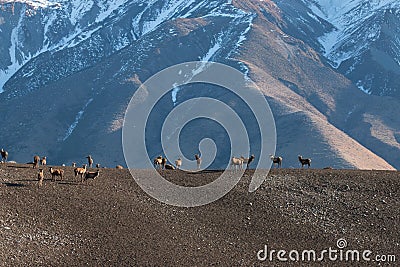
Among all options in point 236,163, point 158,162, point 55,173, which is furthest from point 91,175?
point 236,163

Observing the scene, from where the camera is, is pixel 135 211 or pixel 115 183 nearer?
pixel 135 211

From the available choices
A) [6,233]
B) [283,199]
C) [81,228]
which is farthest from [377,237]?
[6,233]

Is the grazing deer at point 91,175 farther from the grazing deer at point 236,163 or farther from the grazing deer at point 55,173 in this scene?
the grazing deer at point 236,163

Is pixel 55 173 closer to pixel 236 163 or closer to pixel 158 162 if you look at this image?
pixel 158 162

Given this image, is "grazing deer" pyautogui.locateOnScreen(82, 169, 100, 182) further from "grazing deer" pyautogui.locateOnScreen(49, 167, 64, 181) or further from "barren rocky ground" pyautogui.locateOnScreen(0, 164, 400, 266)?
"grazing deer" pyautogui.locateOnScreen(49, 167, 64, 181)

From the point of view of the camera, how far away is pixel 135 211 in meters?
45.4

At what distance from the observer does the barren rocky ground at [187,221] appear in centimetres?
4028

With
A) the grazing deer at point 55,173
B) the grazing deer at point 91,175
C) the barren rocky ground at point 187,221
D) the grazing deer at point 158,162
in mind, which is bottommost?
the barren rocky ground at point 187,221

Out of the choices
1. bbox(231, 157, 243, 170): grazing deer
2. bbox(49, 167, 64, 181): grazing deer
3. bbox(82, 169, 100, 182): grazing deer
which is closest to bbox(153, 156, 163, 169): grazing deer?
bbox(231, 157, 243, 170): grazing deer

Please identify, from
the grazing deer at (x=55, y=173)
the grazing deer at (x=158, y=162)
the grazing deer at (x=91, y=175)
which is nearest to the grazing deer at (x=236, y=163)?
the grazing deer at (x=158, y=162)

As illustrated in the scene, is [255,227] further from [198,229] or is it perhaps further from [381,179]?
[381,179]

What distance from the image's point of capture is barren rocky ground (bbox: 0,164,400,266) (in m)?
40.3

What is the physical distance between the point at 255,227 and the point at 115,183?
36.0 ft

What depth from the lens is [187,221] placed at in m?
45.2
